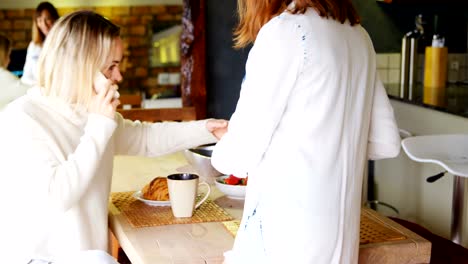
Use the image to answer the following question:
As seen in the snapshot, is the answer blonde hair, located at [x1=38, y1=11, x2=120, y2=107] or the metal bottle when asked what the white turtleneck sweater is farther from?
the metal bottle

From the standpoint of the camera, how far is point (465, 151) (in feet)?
9.72

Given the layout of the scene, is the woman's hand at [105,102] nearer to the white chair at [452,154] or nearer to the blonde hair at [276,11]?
the blonde hair at [276,11]

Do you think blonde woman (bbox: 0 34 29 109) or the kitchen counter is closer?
the kitchen counter

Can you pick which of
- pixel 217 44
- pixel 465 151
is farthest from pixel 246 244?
pixel 217 44

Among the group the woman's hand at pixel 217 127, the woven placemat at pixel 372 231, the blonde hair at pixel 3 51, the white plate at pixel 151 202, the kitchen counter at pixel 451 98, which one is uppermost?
the blonde hair at pixel 3 51

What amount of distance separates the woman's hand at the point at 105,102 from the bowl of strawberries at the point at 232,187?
436mm

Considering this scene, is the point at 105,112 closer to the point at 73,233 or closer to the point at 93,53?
the point at 93,53

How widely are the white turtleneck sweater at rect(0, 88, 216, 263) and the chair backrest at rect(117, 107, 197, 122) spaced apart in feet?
5.71

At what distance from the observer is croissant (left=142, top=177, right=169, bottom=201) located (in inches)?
78.7

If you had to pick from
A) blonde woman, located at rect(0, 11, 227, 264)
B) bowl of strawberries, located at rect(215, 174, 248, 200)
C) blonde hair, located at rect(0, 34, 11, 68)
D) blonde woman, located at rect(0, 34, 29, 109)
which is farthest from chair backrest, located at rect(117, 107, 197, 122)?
blonde woman, located at rect(0, 11, 227, 264)

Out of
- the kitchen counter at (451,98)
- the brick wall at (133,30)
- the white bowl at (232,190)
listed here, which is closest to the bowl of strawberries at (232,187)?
the white bowl at (232,190)

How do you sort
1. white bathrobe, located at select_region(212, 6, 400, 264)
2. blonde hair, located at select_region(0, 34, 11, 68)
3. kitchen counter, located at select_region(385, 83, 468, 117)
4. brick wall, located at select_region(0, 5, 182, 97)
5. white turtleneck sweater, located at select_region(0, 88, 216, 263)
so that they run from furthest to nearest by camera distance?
brick wall, located at select_region(0, 5, 182, 97), blonde hair, located at select_region(0, 34, 11, 68), kitchen counter, located at select_region(385, 83, 468, 117), white turtleneck sweater, located at select_region(0, 88, 216, 263), white bathrobe, located at select_region(212, 6, 400, 264)

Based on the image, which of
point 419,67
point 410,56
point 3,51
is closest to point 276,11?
point 3,51

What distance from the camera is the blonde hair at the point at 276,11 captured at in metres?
1.41
